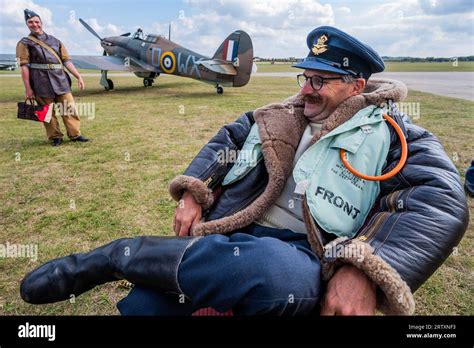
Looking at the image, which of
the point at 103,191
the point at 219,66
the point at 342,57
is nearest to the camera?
the point at 342,57

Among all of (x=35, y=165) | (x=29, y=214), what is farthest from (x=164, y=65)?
(x=29, y=214)

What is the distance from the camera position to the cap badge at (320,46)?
2047mm

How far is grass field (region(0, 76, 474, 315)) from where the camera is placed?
2.59 m

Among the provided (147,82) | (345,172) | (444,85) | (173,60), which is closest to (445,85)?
(444,85)

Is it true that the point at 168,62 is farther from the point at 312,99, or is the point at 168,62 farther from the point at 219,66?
the point at 312,99

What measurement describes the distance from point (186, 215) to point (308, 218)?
0.71 meters

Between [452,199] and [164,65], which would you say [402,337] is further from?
[164,65]

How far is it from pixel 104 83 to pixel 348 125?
17.5 m

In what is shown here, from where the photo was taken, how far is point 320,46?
2.07 metres

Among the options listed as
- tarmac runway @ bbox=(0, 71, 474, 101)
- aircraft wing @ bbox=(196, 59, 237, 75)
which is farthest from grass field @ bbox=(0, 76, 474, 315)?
aircraft wing @ bbox=(196, 59, 237, 75)

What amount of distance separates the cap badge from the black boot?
129 cm

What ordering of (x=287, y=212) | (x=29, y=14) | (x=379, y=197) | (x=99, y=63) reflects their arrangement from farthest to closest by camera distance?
(x=99, y=63) < (x=29, y=14) < (x=287, y=212) < (x=379, y=197)

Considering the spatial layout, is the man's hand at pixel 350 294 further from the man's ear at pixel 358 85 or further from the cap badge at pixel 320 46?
the cap badge at pixel 320 46

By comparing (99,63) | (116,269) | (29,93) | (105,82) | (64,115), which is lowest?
(116,269)
